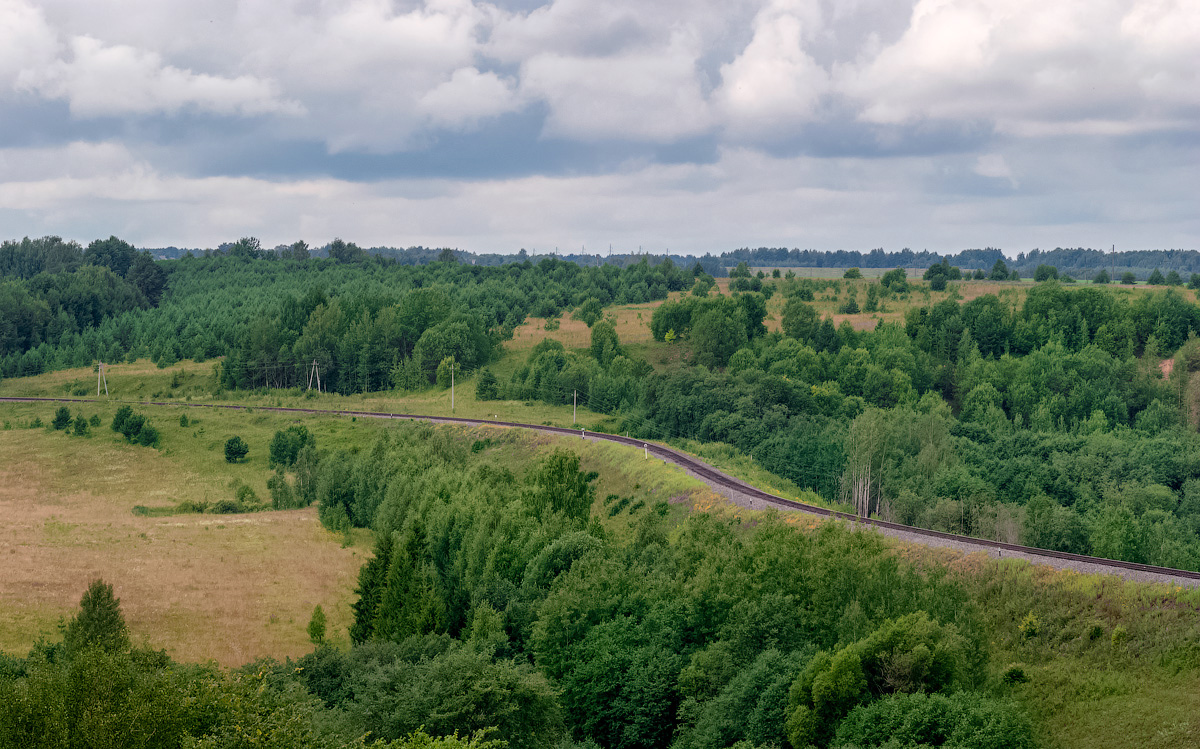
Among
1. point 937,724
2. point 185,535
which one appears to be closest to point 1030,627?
point 937,724

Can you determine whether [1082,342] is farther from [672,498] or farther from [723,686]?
[723,686]

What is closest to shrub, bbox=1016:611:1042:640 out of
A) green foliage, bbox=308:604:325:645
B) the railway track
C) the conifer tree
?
the railway track

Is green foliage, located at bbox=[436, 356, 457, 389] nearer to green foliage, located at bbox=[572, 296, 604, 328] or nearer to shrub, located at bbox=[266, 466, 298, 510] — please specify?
green foliage, located at bbox=[572, 296, 604, 328]

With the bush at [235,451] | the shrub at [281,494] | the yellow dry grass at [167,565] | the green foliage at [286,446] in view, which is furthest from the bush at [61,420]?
the shrub at [281,494]

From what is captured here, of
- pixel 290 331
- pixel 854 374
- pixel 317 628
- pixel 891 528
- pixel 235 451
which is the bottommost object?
pixel 317 628

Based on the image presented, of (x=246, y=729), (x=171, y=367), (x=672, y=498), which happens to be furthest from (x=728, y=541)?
(x=171, y=367)

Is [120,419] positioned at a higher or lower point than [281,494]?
higher

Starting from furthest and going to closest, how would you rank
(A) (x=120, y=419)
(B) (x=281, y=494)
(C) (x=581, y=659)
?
1. (A) (x=120, y=419)
2. (B) (x=281, y=494)
3. (C) (x=581, y=659)

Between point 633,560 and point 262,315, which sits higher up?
point 262,315

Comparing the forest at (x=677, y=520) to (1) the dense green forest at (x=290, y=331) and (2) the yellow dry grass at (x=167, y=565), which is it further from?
(2) the yellow dry grass at (x=167, y=565)

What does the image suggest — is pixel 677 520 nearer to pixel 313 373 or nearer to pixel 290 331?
pixel 313 373
